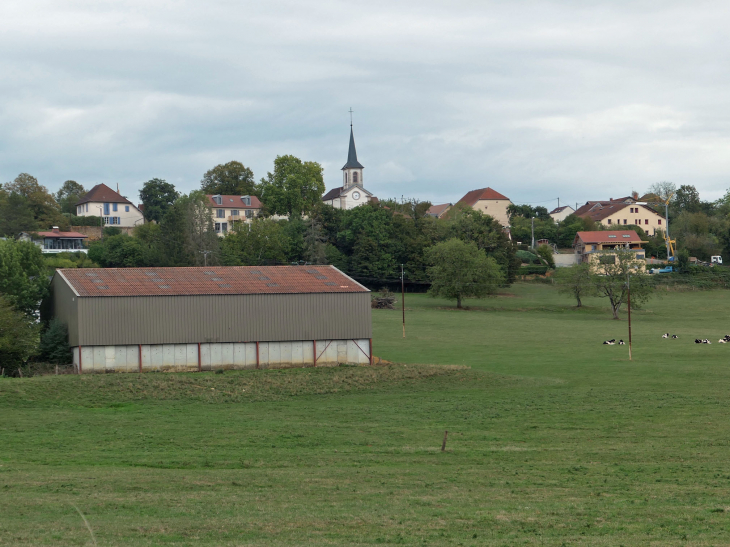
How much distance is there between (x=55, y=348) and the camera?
52.1m

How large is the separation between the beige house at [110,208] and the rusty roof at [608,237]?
85059 mm

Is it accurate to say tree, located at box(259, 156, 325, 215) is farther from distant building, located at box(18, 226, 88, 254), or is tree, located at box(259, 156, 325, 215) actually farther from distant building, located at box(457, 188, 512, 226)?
distant building, located at box(457, 188, 512, 226)

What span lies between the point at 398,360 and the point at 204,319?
14202 millimetres

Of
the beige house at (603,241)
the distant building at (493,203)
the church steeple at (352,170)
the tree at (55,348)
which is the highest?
the church steeple at (352,170)

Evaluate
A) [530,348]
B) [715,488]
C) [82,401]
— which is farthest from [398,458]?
[530,348]

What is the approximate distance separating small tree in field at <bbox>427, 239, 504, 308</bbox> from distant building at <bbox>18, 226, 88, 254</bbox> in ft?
182

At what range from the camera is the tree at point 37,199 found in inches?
5364

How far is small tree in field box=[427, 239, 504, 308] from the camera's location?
347ft

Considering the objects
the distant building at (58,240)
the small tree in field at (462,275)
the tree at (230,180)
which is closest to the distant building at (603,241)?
the small tree in field at (462,275)

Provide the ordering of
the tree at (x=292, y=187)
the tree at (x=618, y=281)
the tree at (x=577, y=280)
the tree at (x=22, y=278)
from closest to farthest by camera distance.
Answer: the tree at (x=22, y=278) < the tree at (x=618, y=281) < the tree at (x=577, y=280) < the tree at (x=292, y=187)

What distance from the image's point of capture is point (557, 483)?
72.7ft

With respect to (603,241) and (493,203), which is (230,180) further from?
(603,241)

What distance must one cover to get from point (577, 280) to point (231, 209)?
75.3 m

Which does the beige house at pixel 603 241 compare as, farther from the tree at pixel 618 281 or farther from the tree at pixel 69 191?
the tree at pixel 69 191
